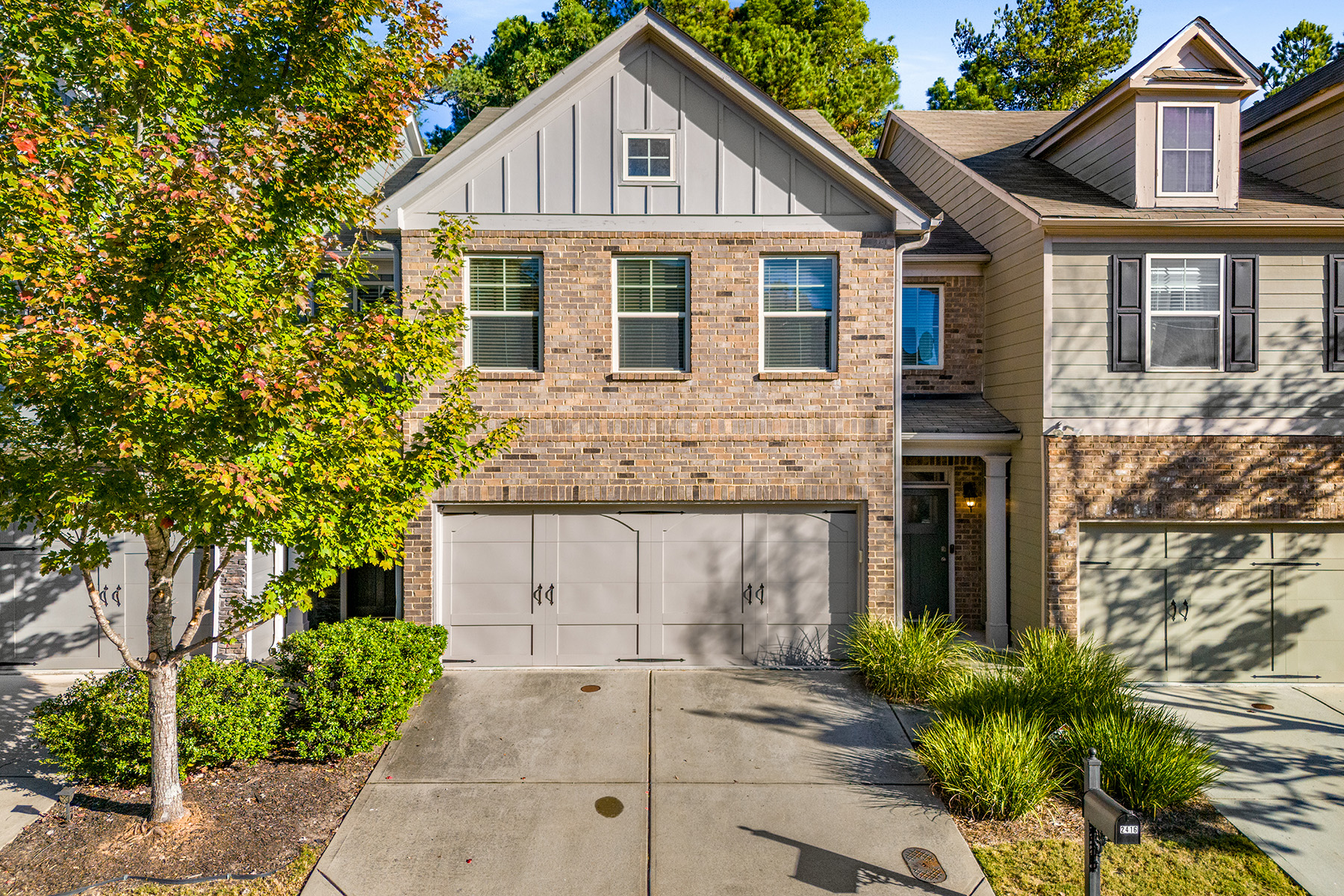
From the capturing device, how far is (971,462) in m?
11.2

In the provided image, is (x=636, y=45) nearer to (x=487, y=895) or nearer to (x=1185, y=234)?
(x=1185, y=234)

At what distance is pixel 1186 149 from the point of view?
32.8 ft

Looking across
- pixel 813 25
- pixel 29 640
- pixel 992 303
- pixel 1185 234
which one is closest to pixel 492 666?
pixel 29 640

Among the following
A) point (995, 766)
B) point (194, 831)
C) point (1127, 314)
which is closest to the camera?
point (194, 831)

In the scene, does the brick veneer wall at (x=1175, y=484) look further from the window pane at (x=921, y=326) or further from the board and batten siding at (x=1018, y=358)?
the window pane at (x=921, y=326)

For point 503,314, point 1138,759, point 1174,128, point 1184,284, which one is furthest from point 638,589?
point 1174,128

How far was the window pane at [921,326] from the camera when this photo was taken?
37.6 ft

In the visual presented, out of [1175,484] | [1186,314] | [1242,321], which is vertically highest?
[1186,314]

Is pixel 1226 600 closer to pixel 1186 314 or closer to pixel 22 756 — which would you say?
pixel 1186 314

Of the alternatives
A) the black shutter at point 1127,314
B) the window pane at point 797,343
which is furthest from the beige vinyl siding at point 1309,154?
the window pane at point 797,343

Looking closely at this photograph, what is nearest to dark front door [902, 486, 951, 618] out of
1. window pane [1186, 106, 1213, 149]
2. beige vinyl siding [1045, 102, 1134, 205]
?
beige vinyl siding [1045, 102, 1134, 205]

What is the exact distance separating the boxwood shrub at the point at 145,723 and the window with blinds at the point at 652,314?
564 centimetres

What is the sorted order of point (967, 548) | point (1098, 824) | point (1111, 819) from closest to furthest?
point (1111, 819), point (1098, 824), point (967, 548)

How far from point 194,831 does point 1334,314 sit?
14.3 meters
